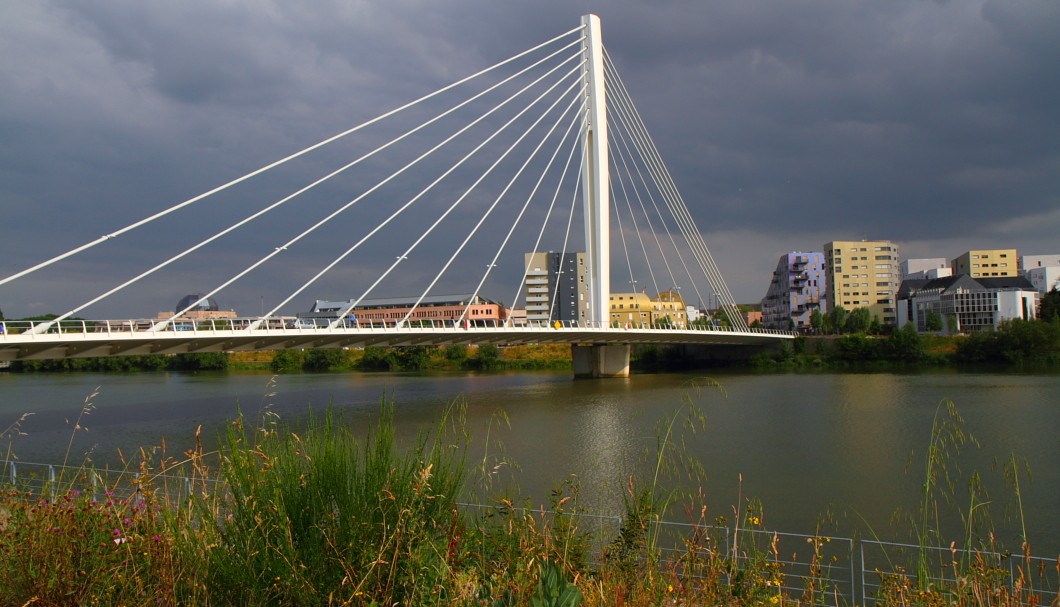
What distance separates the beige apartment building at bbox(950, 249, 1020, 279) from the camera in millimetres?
70625

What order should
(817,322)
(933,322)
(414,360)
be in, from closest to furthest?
1. (414,360)
2. (933,322)
3. (817,322)

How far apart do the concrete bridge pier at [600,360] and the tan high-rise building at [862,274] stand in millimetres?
42025

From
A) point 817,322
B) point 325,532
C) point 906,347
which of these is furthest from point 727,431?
point 817,322

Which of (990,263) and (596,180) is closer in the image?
(596,180)

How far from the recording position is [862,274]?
221 ft

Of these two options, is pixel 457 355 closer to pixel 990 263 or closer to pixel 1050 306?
pixel 1050 306

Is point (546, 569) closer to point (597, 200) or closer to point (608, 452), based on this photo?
point (608, 452)

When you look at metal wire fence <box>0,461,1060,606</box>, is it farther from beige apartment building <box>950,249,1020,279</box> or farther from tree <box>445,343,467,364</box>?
beige apartment building <box>950,249,1020,279</box>

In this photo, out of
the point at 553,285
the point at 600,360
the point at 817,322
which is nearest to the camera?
the point at 600,360

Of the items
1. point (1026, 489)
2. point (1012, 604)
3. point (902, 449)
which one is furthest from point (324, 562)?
point (902, 449)

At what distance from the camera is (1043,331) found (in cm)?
3534

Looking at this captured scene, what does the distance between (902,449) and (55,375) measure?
44.8 meters

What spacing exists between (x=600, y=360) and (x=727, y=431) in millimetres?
18682

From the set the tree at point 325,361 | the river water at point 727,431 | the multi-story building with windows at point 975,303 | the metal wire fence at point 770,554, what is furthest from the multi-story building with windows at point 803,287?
the metal wire fence at point 770,554
